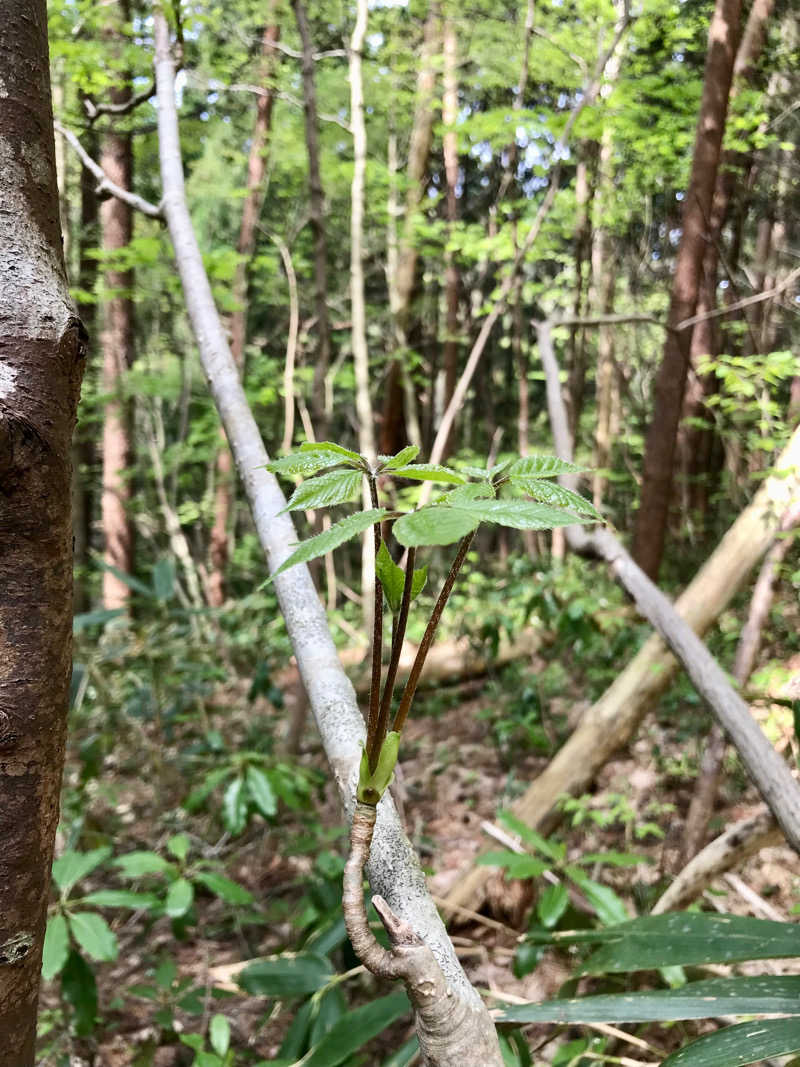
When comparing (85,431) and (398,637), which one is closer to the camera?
(398,637)

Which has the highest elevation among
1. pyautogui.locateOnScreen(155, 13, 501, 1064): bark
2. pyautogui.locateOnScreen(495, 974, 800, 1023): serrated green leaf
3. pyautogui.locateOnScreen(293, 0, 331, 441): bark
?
pyautogui.locateOnScreen(293, 0, 331, 441): bark

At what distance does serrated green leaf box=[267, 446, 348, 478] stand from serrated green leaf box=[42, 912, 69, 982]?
1585mm

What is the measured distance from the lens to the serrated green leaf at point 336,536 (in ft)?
1.37

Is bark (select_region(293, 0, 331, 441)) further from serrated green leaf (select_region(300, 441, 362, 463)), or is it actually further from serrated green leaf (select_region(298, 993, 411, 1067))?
serrated green leaf (select_region(300, 441, 362, 463))

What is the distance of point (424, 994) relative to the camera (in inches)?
18.6

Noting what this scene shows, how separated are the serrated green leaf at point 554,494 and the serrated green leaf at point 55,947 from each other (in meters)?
1.68

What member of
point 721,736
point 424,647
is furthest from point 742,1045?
point 721,736

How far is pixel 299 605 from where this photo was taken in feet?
2.70

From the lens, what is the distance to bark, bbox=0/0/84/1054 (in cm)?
56

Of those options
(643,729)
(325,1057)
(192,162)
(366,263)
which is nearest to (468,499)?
(325,1057)

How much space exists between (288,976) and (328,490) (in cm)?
144

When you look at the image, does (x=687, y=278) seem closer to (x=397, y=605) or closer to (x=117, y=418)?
(x=397, y=605)

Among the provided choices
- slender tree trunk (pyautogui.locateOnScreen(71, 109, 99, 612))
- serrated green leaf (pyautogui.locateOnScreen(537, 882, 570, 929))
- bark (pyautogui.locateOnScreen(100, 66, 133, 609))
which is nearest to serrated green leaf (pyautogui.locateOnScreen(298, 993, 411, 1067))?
serrated green leaf (pyautogui.locateOnScreen(537, 882, 570, 929))

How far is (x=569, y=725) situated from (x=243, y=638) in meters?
2.60
